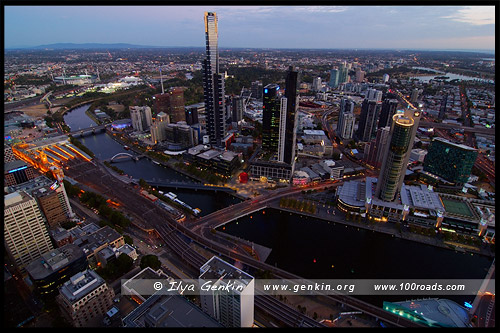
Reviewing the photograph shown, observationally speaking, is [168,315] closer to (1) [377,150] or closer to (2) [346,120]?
(1) [377,150]

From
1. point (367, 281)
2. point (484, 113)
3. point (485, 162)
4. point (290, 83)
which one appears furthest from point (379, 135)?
point (484, 113)

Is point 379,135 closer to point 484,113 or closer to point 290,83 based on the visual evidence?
Answer: point 290,83

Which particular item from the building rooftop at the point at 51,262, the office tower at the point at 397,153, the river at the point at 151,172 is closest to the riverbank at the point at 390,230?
the office tower at the point at 397,153

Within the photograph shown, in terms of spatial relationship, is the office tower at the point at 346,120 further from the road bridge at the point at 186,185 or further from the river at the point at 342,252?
the road bridge at the point at 186,185

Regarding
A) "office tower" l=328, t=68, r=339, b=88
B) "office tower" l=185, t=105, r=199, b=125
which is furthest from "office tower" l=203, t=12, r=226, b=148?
"office tower" l=328, t=68, r=339, b=88

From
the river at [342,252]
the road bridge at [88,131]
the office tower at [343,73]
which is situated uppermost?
the office tower at [343,73]

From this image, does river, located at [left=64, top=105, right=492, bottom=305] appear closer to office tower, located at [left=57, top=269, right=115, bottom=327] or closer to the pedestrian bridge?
the pedestrian bridge
